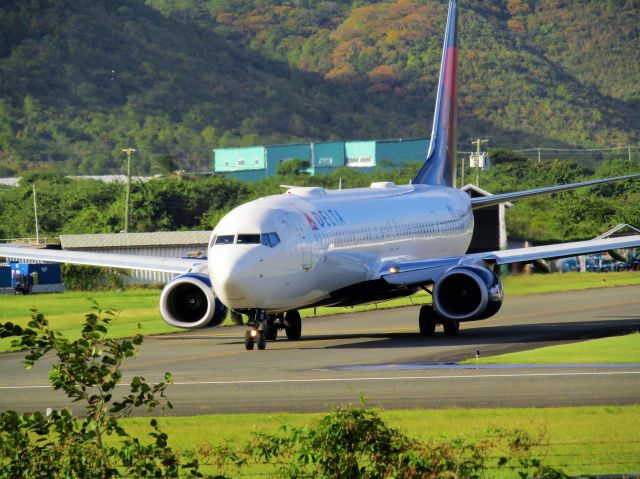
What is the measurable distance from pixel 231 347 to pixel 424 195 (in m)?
11.7

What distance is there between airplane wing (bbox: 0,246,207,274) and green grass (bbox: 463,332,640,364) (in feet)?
32.5

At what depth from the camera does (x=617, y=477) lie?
41.9 ft

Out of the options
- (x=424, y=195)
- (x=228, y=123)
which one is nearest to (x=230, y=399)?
(x=424, y=195)

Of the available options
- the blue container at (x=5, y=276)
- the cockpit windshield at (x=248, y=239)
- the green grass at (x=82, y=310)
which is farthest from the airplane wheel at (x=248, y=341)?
the blue container at (x=5, y=276)

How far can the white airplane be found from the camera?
2961cm

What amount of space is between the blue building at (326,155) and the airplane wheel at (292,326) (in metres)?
104

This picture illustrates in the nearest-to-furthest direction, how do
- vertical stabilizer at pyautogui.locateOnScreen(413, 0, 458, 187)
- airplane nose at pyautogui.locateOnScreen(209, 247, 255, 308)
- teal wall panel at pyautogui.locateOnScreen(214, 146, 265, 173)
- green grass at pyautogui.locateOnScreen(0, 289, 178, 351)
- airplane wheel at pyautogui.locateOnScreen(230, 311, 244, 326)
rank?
airplane nose at pyautogui.locateOnScreen(209, 247, 255, 308) → airplane wheel at pyautogui.locateOnScreen(230, 311, 244, 326) → green grass at pyautogui.locateOnScreen(0, 289, 178, 351) → vertical stabilizer at pyautogui.locateOnScreen(413, 0, 458, 187) → teal wall panel at pyautogui.locateOnScreen(214, 146, 265, 173)

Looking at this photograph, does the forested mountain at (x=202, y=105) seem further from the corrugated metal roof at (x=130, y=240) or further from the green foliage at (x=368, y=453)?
the green foliage at (x=368, y=453)

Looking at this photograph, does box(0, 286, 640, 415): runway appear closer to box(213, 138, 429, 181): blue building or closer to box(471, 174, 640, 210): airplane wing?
box(471, 174, 640, 210): airplane wing

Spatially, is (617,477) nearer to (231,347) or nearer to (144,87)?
(231,347)

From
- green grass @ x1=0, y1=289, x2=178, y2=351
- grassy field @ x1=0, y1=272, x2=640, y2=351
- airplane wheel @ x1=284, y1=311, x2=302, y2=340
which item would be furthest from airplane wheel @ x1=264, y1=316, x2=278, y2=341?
grassy field @ x1=0, y1=272, x2=640, y2=351

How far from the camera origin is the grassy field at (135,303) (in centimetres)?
4219

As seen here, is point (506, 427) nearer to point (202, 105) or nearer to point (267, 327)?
point (267, 327)

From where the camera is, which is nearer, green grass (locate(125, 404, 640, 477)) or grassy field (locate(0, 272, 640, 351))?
green grass (locate(125, 404, 640, 477))
